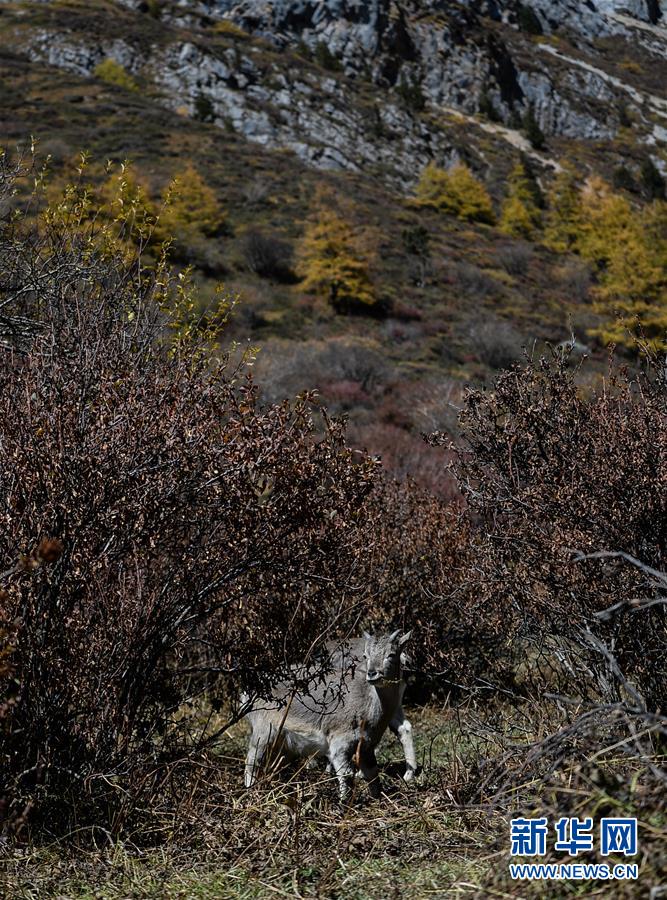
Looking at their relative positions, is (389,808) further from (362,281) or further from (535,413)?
(362,281)

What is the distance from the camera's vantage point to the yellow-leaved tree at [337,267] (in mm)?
31719

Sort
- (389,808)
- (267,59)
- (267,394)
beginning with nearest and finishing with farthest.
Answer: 1. (389,808)
2. (267,394)
3. (267,59)

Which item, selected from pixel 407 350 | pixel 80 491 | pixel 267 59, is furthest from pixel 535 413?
pixel 267 59

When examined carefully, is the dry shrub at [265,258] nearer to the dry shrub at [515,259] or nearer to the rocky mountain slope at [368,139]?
the rocky mountain slope at [368,139]

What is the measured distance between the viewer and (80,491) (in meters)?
3.39

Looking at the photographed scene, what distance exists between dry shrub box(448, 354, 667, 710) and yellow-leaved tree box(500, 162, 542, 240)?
48202 mm

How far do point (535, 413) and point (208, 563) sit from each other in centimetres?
233

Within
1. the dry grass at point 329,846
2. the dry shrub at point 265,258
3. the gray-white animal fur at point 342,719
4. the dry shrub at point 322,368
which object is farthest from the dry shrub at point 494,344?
the dry grass at point 329,846

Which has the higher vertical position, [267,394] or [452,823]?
[452,823]

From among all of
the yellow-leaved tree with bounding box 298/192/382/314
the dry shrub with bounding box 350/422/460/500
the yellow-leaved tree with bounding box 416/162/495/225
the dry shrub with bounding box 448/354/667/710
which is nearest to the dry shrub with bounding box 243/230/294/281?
the yellow-leaved tree with bounding box 298/192/382/314

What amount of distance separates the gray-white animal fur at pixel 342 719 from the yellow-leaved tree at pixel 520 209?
49398 mm

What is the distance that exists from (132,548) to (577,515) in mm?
2173

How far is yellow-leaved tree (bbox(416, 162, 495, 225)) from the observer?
5184 centimetres

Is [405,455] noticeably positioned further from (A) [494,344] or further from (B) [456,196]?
(B) [456,196]
